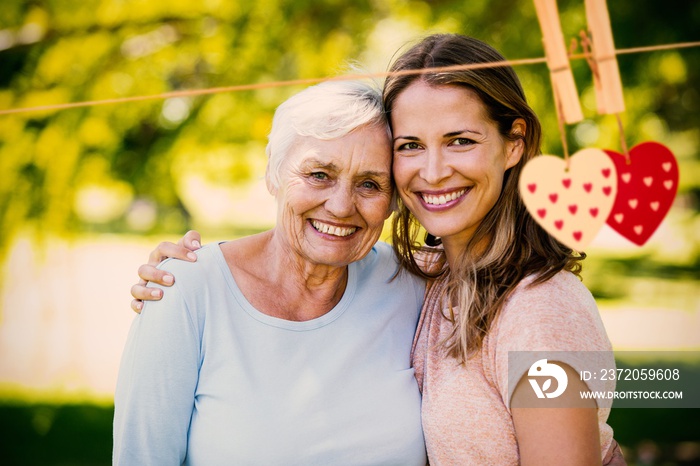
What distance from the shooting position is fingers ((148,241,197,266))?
2.05 meters

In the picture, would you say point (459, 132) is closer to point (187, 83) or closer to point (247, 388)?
point (247, 388)

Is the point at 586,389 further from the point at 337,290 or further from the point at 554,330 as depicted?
the point at 337,290

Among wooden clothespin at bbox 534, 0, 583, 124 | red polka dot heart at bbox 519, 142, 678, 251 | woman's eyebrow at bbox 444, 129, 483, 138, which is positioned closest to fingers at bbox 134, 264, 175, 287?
woman's eyebrow at bbox 444, 129, 483, 138

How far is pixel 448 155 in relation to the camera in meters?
1.95

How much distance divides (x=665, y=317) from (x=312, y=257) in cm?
869

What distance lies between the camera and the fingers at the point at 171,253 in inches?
80.8

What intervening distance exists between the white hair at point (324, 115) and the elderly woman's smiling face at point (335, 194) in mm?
24

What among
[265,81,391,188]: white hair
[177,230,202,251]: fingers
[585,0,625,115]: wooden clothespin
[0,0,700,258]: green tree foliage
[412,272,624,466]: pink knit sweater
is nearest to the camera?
[585,0,625,115]: wooden clothespin

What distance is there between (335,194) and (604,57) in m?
0.91

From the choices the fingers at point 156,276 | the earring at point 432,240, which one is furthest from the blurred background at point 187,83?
the fingers at point 156,276

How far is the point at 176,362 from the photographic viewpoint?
1.89 m

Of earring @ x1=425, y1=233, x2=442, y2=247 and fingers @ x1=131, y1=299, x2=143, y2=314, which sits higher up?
earring @ x1=425, y1=233, x2=442, y2=247

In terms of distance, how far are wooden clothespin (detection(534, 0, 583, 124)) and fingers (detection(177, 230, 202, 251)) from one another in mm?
1222

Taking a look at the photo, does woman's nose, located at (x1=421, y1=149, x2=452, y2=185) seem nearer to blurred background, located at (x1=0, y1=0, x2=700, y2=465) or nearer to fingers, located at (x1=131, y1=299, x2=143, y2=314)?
fingers, located at (x1=131, y1=299, x2=143, y2=314)
